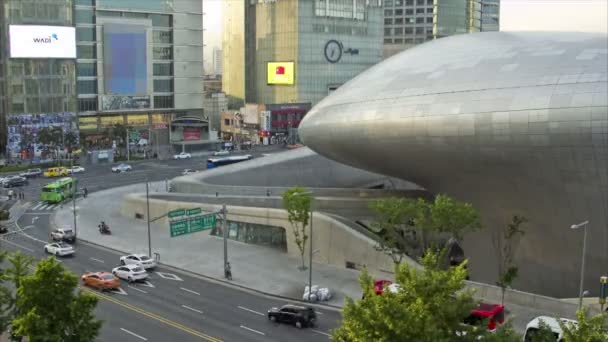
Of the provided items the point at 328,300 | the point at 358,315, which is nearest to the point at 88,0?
the point at 328,300

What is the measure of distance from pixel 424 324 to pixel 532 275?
25089 millimetres

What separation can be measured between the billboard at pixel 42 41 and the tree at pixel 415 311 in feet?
316

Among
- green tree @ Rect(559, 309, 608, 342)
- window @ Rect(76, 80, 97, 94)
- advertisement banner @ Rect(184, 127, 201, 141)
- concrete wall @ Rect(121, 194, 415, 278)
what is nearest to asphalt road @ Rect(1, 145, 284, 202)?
advertisement banner @ Rect(184, 127, 201, 141)

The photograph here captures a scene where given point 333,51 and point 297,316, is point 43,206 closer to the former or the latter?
point 297,316

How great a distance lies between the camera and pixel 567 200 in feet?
124

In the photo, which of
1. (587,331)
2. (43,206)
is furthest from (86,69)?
(587,331)

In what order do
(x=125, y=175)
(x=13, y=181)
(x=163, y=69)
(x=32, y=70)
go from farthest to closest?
(x=163, y=69), (x=32, y=70), (x=125, y=175), (x=13, y=181)

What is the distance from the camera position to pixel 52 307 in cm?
2328

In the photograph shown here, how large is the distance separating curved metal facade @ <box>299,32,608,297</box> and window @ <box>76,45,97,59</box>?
7954cm

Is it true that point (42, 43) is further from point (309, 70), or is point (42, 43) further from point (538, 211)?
point (538, 211)

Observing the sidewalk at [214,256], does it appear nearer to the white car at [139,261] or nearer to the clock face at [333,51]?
the white car at [139,261]

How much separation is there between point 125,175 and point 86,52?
33725 mm

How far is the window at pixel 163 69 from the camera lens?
414 feet

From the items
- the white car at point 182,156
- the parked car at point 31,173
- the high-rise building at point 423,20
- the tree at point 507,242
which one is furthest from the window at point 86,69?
the tree at point 507,242
